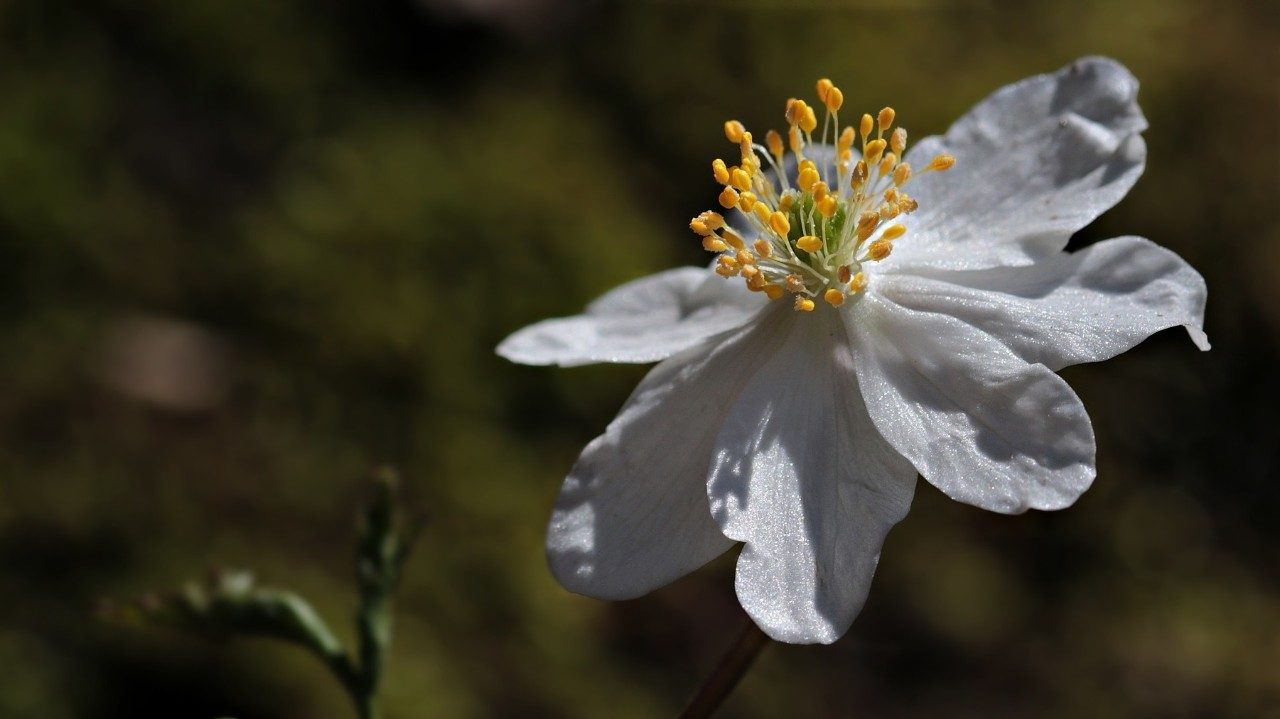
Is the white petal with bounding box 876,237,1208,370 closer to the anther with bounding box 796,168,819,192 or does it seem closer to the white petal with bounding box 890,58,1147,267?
the white petal with bounding box 890,58,1147,267

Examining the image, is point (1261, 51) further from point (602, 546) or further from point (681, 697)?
point (602, 546)

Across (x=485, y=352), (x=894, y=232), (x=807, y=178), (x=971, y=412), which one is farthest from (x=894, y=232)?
(x=485, y=352)

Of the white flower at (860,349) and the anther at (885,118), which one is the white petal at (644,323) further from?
the anther at (885,118)

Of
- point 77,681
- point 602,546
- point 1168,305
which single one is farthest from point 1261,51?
point 77,681

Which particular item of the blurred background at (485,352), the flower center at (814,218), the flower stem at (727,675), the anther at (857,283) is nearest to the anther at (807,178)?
the flower center at (814,218)

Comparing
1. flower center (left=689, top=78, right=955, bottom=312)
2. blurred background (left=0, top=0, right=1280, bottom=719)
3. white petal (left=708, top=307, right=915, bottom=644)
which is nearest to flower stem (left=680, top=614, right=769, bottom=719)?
white petal (left=708, top=307, right=915, bottom=644)

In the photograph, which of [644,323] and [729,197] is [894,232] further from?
[644,323]

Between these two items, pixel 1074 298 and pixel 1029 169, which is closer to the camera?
pixel 1074 298
